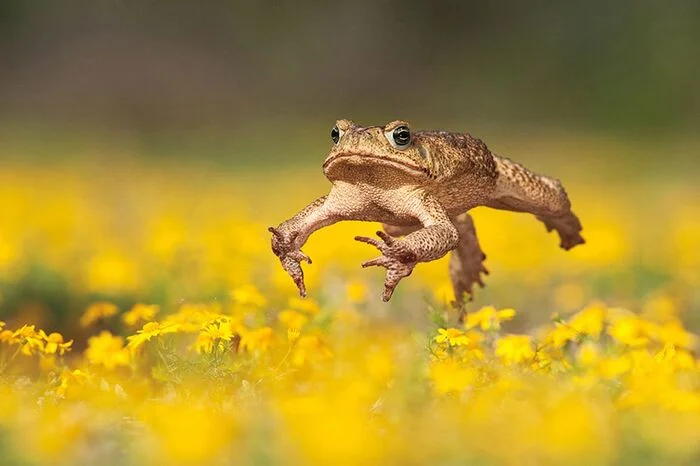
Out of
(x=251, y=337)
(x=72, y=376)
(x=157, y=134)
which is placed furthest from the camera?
(x=157, y=134)

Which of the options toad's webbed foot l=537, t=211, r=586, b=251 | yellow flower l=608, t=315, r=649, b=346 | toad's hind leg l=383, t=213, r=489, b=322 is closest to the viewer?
yellow flower l=608, t=315, r=649, b=346

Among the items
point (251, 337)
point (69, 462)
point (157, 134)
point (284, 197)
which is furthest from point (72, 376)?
point (157, 134)

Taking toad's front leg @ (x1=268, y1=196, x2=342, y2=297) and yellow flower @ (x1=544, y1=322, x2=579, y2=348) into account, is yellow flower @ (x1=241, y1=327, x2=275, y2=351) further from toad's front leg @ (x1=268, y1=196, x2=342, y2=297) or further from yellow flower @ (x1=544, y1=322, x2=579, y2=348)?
yellow flower @ (x1=544, y1=322, x2=579, y2=348)

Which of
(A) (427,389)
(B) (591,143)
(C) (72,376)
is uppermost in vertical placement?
(B) (591,143)

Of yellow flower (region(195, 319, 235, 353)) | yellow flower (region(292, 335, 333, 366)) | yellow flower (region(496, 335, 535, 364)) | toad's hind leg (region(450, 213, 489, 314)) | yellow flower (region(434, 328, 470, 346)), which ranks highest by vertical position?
toad's hind leg (region(450, 213, 489, 314))

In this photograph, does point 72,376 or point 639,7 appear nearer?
point 72,376

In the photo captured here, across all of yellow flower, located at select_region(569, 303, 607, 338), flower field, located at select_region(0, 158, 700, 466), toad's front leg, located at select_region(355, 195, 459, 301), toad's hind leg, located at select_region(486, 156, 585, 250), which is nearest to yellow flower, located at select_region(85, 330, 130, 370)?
flower field, located at select_region(0, 158, 700, 466)

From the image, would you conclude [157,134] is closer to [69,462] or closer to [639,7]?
[639,7]
